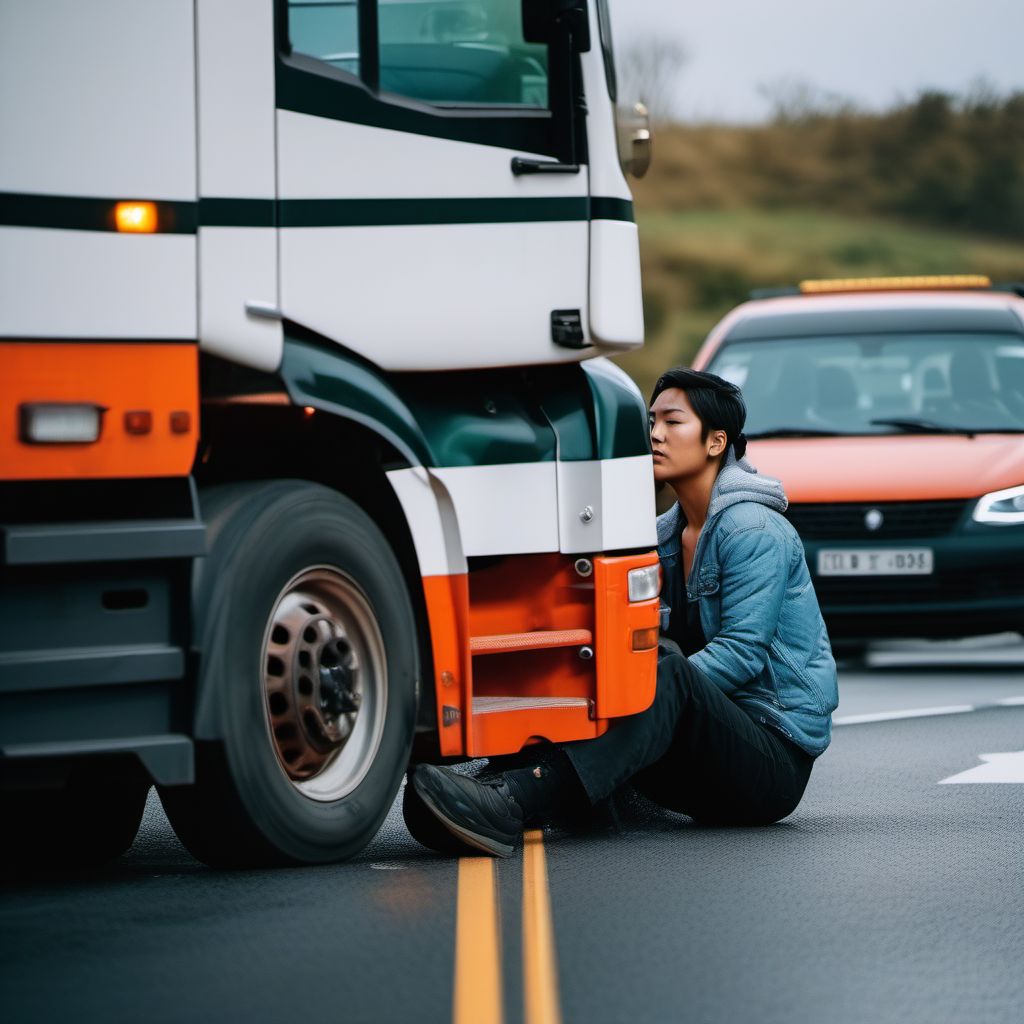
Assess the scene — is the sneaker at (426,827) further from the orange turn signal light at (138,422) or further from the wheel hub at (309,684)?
the orange turn signal light at (138,422)

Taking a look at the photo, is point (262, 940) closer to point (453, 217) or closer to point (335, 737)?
point (335, 737)

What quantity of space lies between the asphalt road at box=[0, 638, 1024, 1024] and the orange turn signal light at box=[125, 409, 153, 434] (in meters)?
1.18

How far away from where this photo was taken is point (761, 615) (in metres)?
7.62

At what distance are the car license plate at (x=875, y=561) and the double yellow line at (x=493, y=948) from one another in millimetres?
Result: 6458

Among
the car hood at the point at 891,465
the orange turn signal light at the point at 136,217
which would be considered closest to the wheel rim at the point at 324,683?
the orange turn signal light at the point at 136,217

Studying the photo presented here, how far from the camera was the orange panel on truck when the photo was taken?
5852 mm

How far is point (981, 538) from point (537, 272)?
6620mm

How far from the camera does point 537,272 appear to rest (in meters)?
7.06

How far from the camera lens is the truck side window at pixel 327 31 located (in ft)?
21.4

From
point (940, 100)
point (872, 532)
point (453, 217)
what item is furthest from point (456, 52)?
point (940, 100)

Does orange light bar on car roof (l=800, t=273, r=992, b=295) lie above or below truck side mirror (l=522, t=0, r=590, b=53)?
A: below

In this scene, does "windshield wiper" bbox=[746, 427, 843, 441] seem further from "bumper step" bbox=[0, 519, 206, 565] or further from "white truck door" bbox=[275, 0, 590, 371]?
"bumper step" bbox=[0, 519, 206, 565]

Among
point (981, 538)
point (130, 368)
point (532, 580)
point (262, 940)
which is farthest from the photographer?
point (981, 538)

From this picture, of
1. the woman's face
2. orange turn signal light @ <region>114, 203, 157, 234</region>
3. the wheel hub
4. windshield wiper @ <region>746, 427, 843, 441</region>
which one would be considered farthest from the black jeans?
windshield wiper @ <region>746, 427, 843, 441</region>
